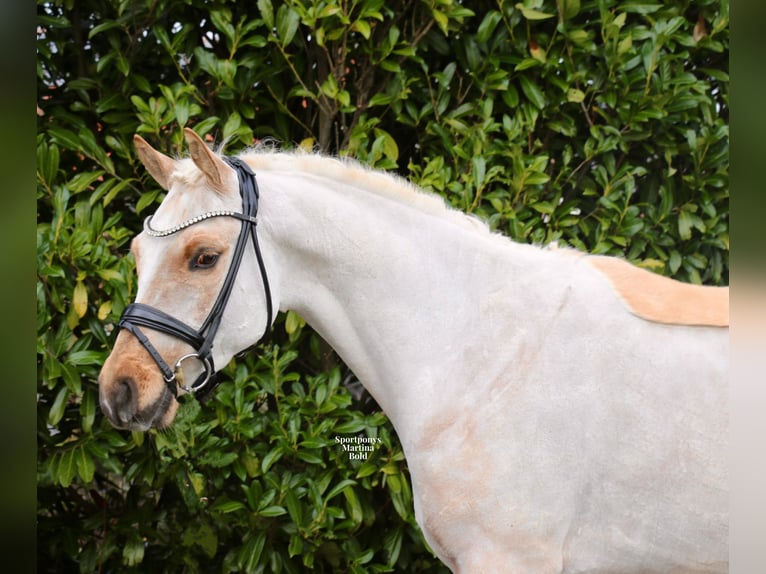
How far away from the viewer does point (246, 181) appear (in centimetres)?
155

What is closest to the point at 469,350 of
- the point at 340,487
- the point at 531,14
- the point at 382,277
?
the point at 382,277

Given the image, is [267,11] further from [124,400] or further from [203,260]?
[124,400]

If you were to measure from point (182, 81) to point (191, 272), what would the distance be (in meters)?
1.11

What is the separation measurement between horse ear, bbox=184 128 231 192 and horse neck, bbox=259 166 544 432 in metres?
0.11

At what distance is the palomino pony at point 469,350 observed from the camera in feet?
4.89

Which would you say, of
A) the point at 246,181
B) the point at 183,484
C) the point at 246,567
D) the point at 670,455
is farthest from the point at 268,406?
the point at 670,455

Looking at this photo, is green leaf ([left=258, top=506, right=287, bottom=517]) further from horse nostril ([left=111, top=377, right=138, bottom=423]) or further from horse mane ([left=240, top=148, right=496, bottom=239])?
horse mane ([left=240, top=148, right=496, bottom=239])

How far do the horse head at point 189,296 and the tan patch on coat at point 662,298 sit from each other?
0.84 meters

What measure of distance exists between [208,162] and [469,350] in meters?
0.73

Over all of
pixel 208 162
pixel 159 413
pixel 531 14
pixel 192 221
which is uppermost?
pixel 531 14

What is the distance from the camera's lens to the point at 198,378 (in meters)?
1.54

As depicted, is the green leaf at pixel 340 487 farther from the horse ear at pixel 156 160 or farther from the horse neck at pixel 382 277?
the horse ear at pixel 156 160

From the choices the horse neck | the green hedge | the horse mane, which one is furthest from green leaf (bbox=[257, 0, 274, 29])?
the horse neck

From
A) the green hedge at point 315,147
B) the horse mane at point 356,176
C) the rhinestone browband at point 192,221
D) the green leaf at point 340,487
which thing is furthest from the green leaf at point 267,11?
the green leaf at point 340,487
